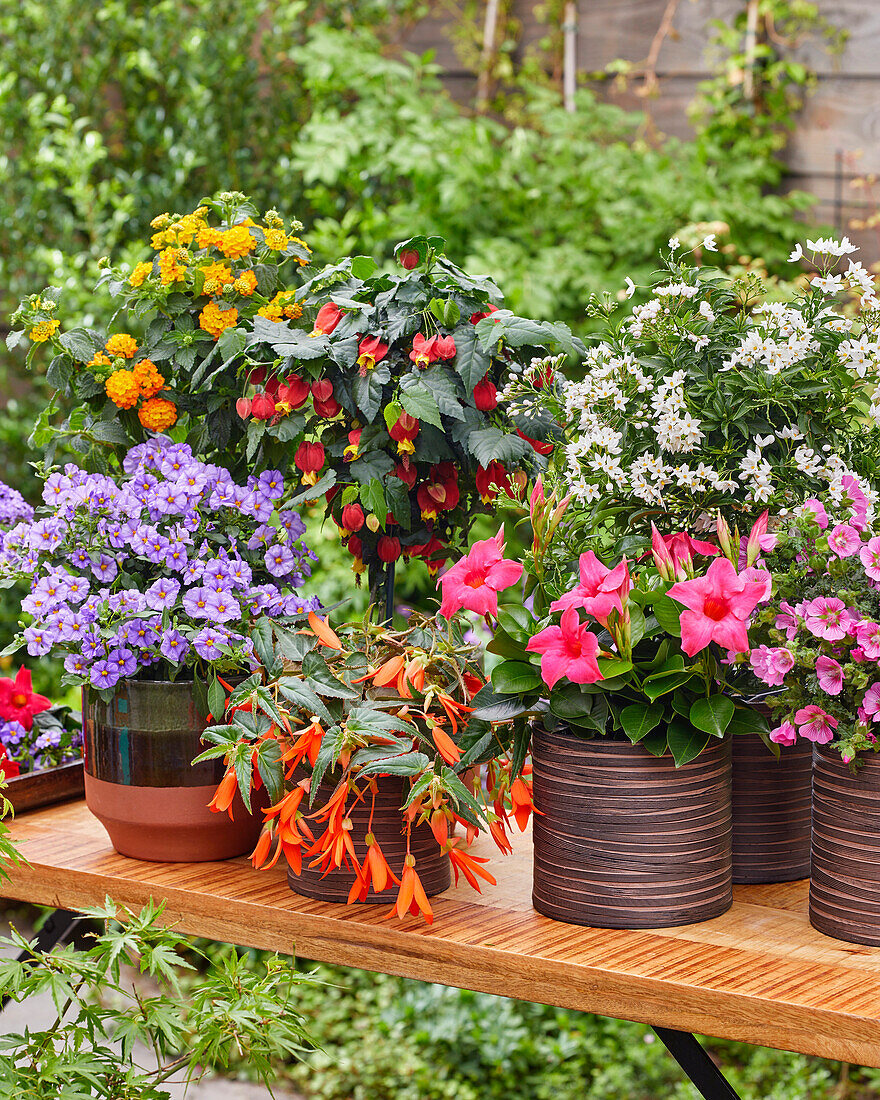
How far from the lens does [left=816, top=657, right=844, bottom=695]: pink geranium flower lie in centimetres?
88

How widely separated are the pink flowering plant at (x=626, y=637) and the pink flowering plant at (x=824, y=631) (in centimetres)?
3

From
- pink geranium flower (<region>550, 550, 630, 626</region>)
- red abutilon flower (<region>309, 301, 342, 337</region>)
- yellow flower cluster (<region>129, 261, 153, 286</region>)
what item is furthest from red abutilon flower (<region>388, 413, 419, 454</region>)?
yellow flower cluster (<region>129, 261, 153, 286</region>)

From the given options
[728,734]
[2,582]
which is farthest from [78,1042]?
[728,734]

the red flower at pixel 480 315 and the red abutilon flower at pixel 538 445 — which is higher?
the red flower at pixel 480 315

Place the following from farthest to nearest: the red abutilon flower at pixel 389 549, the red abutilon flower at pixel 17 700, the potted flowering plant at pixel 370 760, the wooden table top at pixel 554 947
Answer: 1. the red abutilon flower at pixel 17 700
2. the red abutilon flower at pixel 389 549
3. the potted flowering plant at pixel 370 760
4. the wooden table top at pixel 554 947

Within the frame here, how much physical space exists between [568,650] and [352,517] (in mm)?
305

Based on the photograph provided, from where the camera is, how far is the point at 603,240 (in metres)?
2.76

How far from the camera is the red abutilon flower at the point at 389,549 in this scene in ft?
3.84

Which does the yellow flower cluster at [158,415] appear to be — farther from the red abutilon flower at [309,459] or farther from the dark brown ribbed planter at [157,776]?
the dark brown ribbed planter at [157,776]

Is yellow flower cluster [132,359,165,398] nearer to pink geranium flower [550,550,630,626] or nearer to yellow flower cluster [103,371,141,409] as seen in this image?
yellow flower cluster [103,371,141,409]

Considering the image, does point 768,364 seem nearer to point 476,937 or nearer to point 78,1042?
point 476,937

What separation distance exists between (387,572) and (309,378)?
0.76ft

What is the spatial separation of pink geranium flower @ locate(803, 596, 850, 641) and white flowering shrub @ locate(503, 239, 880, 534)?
0.36 ft

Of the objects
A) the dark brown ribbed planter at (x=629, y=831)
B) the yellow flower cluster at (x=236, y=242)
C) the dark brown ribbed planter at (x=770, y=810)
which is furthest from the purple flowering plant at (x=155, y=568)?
the dark brown ribbed planter at (x=770, y=810)
